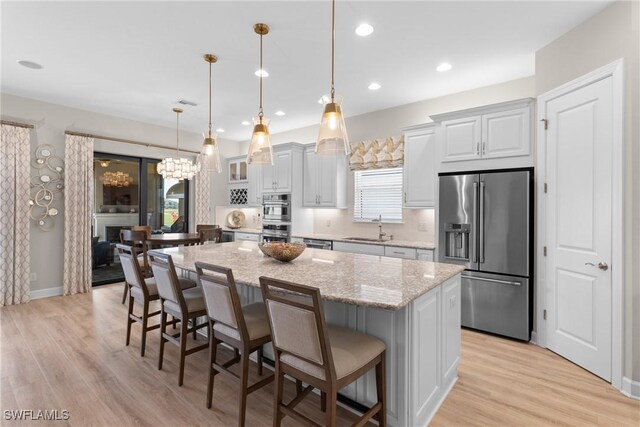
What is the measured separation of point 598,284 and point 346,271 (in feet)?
6.89

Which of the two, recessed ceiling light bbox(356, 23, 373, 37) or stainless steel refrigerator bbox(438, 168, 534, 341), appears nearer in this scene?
recessed ceiling light bbox(356, 23, 373, 37)

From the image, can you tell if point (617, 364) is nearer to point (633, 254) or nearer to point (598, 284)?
point (598, 284)

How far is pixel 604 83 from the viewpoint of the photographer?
8.39ft

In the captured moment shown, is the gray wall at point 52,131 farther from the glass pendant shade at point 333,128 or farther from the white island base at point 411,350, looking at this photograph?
the white island base at point 411,350

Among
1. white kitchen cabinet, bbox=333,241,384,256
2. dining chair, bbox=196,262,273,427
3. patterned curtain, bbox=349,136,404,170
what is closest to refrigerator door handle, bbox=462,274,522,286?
white kitchen cabinet, bbox=333,241,384,256

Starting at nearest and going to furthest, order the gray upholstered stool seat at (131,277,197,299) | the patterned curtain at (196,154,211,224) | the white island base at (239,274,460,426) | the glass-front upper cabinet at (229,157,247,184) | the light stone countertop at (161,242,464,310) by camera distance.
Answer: the light stone countertop at (161,242,464,310) < the white island base at (239,274,460,426) < the gray upholstered stool seat at (131,277,197,299) < the patterned curtain at (196,154,211,224) < the glass-front upper cabinet at (229,157,247,184)

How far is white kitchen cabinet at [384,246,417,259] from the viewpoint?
13.5ft

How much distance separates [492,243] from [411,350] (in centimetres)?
213

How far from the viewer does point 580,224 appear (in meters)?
2.77

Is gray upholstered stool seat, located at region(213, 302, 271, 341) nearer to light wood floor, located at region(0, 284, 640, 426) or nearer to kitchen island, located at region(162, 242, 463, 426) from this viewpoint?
kitchen island, located at region(162, 242, 463, 426)

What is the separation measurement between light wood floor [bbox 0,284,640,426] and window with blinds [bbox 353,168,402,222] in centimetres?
218

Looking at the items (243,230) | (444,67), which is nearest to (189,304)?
(444,67)

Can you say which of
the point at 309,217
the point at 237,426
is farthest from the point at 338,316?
the point at 309,217

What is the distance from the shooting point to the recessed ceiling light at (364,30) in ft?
9.27
